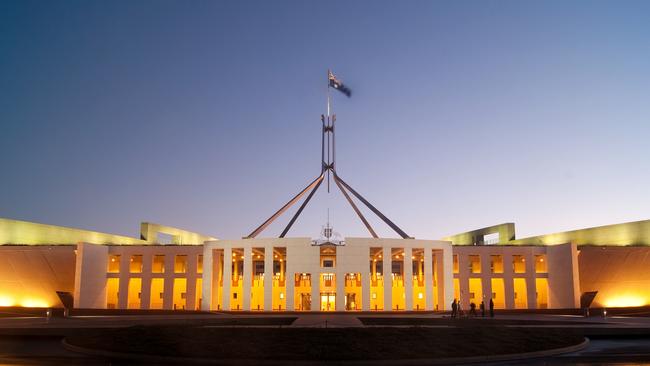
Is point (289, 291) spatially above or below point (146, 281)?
below

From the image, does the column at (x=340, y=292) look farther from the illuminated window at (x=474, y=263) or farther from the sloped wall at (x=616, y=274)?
the sloped wall at (x=616, y=274)

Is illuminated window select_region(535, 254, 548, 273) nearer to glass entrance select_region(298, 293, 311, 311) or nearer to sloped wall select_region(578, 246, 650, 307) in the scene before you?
sloped wall select_region(578, 246, 650, 307)

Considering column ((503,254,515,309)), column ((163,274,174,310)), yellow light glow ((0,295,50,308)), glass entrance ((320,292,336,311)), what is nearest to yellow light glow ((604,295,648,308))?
column ((503,254,515,309))

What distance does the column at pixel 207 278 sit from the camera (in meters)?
45.5

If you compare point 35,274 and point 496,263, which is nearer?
point 35,274

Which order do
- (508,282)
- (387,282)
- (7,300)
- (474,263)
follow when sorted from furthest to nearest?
(474,263), (508,282), (7,300), (387,282)

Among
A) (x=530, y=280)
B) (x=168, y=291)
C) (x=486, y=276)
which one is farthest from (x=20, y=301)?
(x=530, y=280)

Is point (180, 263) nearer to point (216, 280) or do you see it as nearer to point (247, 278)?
point (216, 280)

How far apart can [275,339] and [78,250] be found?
3238 cm

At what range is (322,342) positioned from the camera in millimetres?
17984

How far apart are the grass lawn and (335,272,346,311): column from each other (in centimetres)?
2159

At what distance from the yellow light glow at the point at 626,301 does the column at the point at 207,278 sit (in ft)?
109

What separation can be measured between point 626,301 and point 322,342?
131 feet

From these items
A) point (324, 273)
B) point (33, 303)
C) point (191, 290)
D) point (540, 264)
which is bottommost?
point (33, 303)
